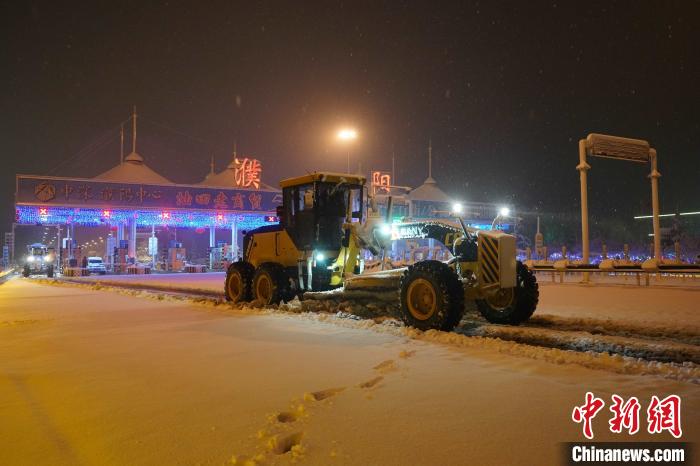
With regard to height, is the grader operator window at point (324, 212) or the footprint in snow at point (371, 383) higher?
the grader operator window at point (324, 212)

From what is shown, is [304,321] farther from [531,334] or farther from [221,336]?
[531,334]

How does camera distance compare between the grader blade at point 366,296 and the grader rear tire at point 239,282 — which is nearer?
the grader blade at point 366,296

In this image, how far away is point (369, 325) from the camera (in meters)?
8.05

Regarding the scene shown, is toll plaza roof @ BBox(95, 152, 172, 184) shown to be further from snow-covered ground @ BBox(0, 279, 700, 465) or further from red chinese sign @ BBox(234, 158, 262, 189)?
snow-covered ground @ BBox(0, 279, 700, 465)

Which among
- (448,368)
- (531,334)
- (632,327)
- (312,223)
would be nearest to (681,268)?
(632,327)

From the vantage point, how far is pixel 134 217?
1423 inches

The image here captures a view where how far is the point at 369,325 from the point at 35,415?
5.01 meters

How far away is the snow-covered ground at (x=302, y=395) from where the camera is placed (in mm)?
3162

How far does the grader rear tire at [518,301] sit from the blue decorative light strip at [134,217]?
21454mm

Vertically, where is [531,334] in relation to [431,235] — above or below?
below

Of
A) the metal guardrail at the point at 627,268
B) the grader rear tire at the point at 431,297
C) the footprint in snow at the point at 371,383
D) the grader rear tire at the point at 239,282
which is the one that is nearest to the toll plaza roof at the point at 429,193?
the metal guardrail at the point at 627,268

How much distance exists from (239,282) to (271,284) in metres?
1.46

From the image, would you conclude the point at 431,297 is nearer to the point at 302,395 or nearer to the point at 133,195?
the point at 302,395

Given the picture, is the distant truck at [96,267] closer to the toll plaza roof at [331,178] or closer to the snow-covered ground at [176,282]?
the snow-covered ground at [176,282]
